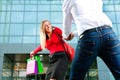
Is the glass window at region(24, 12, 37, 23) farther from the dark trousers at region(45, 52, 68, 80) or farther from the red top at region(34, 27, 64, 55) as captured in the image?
the dark trousers at region(45, 52, 68, 80)

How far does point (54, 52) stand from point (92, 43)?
6.94 feet

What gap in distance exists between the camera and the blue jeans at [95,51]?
2477 millimetres

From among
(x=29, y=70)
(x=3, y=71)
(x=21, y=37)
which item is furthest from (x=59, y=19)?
(x=29, y=70)

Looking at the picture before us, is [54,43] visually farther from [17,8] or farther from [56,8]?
[17,8]

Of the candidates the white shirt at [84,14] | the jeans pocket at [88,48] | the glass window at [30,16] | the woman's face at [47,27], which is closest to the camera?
the jeans pocket at [88,48]

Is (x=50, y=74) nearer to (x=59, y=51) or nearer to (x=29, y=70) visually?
(x=59, y=51)

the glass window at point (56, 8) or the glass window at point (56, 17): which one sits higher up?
the glass window at point (56, 8)

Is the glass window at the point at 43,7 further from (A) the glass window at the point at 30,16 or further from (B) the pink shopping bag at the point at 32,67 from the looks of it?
(B) the pink shopping bag at the point at 32,67

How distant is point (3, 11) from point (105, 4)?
1249 centimetres

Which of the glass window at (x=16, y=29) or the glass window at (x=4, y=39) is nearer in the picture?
the glass window at (x=4, y=39)

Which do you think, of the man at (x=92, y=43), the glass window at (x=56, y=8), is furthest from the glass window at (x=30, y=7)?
the man at (x=92, y=43)

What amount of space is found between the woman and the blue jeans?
1.90 m

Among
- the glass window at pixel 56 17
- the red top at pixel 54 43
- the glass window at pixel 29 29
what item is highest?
the glass window at pixel 56 17

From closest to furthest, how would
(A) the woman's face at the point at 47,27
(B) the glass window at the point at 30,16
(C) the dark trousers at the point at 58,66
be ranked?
(C) the dark trousers at the point at 58,66, (A) the woman's face at the point at 47,27, (B) the glass window at the point at 30,16
